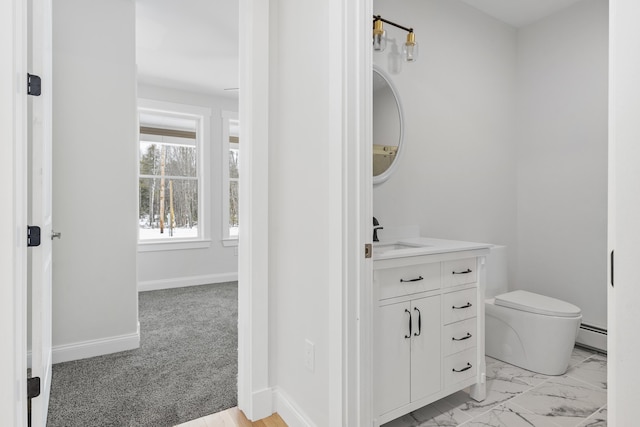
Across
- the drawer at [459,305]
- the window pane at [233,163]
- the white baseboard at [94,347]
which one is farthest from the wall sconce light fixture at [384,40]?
the window pane at [233,163]

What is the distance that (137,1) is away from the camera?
9.02ft

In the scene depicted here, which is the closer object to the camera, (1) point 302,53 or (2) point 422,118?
(1) point 302,53

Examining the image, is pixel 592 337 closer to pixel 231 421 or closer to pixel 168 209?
pixel 231 421

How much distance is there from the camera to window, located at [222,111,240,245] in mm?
5062

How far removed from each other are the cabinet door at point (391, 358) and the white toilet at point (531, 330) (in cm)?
114

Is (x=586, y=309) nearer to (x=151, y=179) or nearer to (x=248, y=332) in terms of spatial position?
(x=248, y=332)

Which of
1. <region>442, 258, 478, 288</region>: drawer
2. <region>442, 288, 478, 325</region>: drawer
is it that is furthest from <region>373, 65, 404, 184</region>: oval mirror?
<region>442, 288, 478, 325</region>: drawer

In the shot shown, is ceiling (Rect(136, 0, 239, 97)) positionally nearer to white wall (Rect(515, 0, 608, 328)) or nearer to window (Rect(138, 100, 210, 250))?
window (Rect(138, 100, 210, 250))

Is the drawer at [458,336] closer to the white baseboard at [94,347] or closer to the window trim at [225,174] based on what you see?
the white baseboard at [94,347]

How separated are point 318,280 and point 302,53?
3.36ft
